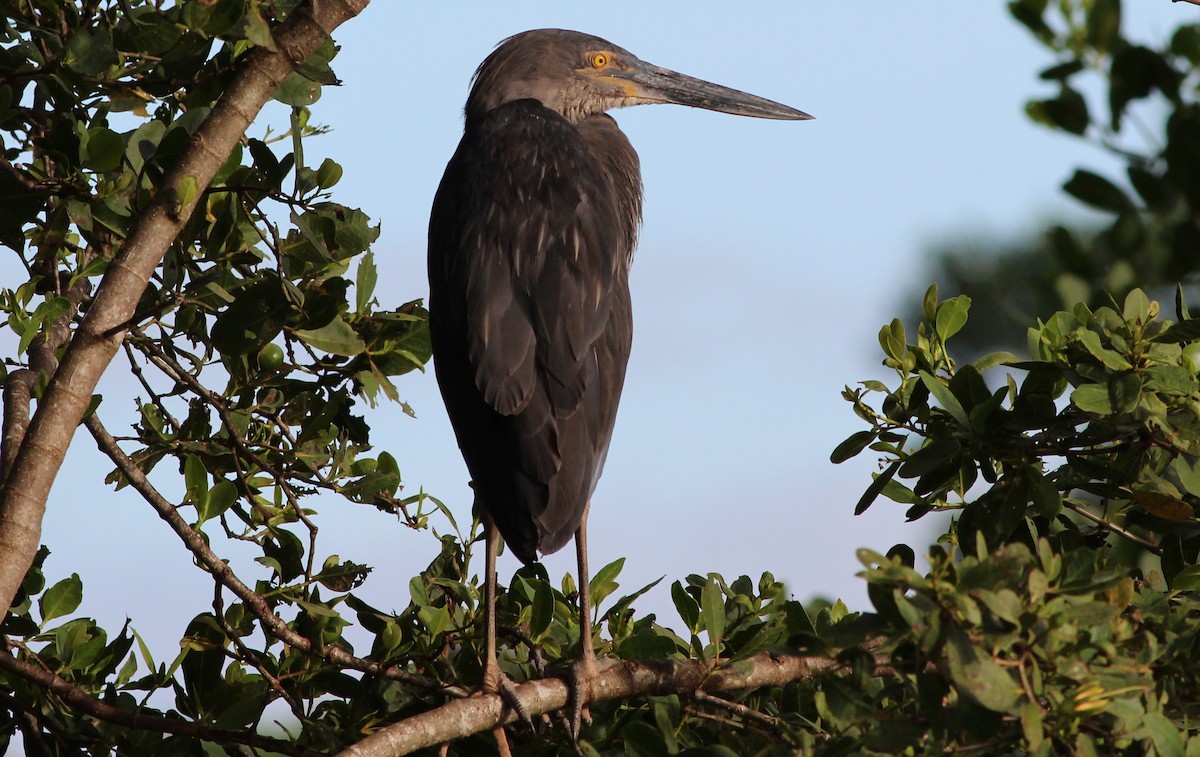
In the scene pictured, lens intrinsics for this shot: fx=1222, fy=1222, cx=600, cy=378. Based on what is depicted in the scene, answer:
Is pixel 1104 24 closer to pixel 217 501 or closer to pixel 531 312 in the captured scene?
pixel 217 501

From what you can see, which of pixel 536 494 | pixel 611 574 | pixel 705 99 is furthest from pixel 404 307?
pixel 705 99

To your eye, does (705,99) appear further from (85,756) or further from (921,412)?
(85,756)

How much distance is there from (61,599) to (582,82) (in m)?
2.81

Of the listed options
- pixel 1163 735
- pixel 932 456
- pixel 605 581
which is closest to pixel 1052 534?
pixel 932 456

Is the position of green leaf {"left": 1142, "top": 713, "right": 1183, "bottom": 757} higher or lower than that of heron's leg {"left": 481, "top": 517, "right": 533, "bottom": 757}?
lower

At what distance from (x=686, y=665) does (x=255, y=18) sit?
1.51 meters

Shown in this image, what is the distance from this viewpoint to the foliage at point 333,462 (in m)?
2.21

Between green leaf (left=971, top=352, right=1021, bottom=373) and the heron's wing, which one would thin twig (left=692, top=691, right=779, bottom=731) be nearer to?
the heron's wing

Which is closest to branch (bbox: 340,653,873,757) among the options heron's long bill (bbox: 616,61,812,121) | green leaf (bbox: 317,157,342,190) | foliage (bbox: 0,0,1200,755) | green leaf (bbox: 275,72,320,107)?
foliage (bbox: 0,0,1200,755)

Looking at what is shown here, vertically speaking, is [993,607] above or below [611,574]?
below

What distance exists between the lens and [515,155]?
3678mm

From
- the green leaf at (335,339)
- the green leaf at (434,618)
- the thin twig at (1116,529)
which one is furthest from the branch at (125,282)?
the thin twig at (1116,529)

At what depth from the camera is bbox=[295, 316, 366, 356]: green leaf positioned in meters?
2.63

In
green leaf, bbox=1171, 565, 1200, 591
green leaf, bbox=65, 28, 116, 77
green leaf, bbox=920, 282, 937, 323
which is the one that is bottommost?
green leaf, bbox=1171, 565, 1200, 591
